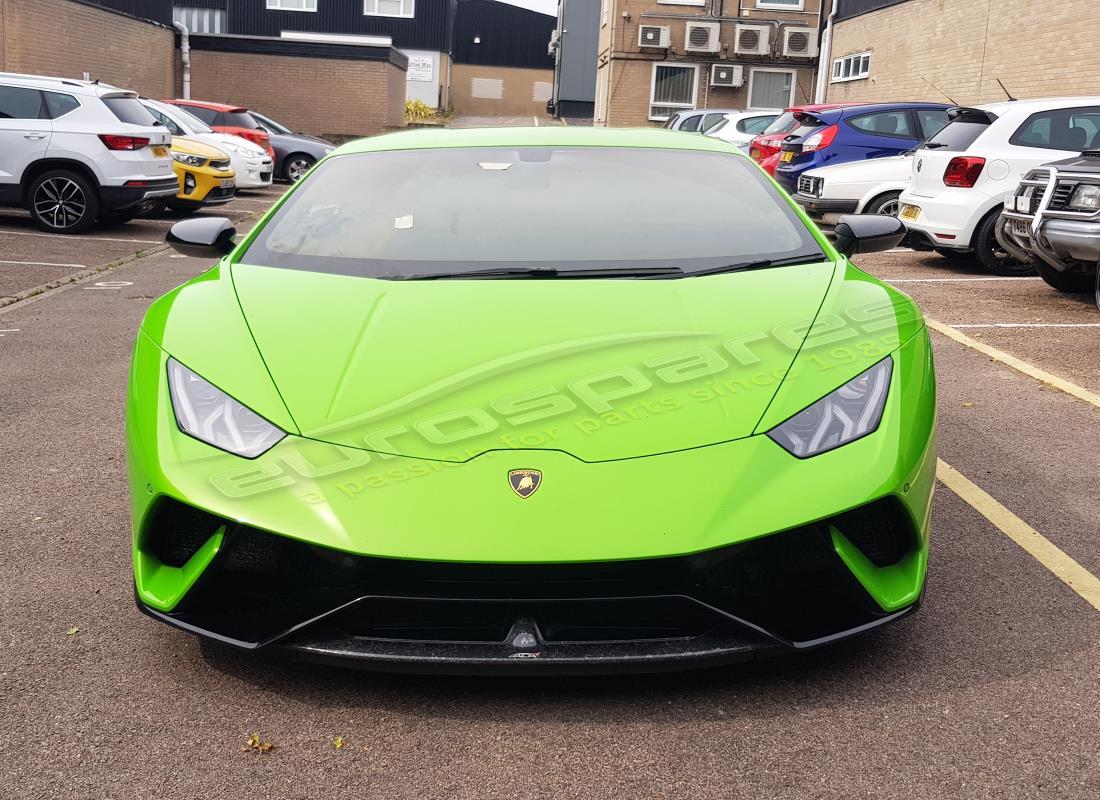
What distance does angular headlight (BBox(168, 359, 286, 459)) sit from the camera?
113 inches

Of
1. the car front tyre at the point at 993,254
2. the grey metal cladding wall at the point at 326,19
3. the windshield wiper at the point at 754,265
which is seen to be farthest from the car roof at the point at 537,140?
the grey metal cladding wall at the point at 326,19

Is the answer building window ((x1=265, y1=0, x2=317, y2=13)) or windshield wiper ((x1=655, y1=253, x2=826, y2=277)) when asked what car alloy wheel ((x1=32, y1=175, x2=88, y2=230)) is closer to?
windshield wiper ((x1=655, y1=253, x2=826, y2=277))

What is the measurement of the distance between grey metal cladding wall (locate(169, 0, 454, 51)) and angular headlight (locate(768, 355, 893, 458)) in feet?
176

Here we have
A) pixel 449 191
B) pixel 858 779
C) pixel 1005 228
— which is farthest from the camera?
pixel 1005 228

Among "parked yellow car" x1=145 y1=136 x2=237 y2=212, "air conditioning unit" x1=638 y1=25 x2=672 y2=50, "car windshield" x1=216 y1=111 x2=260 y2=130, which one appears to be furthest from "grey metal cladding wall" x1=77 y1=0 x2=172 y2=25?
"air conditioning unit" x1=638 y1=25 x2=672 y2=50

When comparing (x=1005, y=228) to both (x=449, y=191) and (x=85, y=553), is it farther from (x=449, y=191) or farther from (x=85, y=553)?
(x=85, y=553)

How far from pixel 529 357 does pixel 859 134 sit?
12.2 meters

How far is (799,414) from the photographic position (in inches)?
116

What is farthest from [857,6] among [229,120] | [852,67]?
[229,120]

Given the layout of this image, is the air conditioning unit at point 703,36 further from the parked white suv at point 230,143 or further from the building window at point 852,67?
the parked white suv at point 230,143

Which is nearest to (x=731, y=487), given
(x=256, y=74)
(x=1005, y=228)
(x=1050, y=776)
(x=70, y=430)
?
(x=1050, y=776)

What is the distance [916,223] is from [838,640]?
941 cm

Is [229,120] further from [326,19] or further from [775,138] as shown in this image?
[326,19]

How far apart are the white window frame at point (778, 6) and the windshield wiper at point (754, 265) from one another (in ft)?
114
